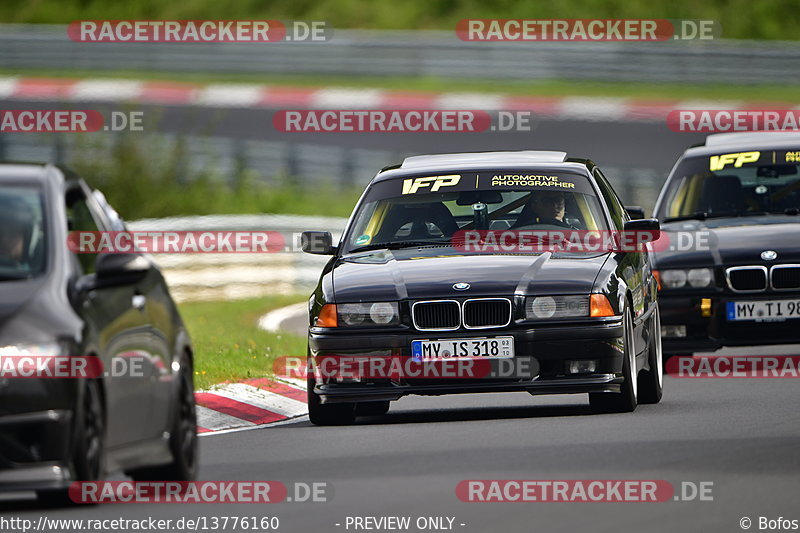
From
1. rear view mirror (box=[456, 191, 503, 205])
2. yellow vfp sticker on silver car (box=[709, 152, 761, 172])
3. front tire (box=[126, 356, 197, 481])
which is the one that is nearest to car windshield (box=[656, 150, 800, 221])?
yellow vfp sticker on silver car (box=[709, 152, 761, 172])

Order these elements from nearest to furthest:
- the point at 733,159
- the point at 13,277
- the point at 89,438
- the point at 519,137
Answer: the point at 89,438, the point at 13,277, the point at 733,159, the point at 519,137

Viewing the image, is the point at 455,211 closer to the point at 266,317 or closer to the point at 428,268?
the point at 428,268

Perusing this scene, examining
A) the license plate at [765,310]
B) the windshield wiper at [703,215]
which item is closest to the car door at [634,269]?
the license plate at [765,310]

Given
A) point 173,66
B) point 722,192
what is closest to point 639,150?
point 173,66

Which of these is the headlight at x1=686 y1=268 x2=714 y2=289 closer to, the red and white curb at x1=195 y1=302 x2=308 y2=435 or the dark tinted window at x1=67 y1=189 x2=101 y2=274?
the red and white curb at x1=195 y1=302 x2=308 y2=435

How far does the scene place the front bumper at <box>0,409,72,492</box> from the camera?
7.65 m

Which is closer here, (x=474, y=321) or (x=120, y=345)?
(x=120, y=345)

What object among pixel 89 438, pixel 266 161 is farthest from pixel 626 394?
pixel 266 161

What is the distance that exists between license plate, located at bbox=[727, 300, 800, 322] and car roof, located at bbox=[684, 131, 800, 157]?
6.50ft

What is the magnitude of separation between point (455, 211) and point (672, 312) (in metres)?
2.99

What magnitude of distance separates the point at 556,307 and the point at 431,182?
1.84m

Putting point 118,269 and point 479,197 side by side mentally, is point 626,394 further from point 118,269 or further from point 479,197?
point 118,269

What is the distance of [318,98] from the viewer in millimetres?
37719

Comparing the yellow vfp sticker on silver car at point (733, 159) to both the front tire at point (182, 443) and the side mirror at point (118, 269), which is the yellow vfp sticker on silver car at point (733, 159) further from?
the side mirror at point (118, 269)
